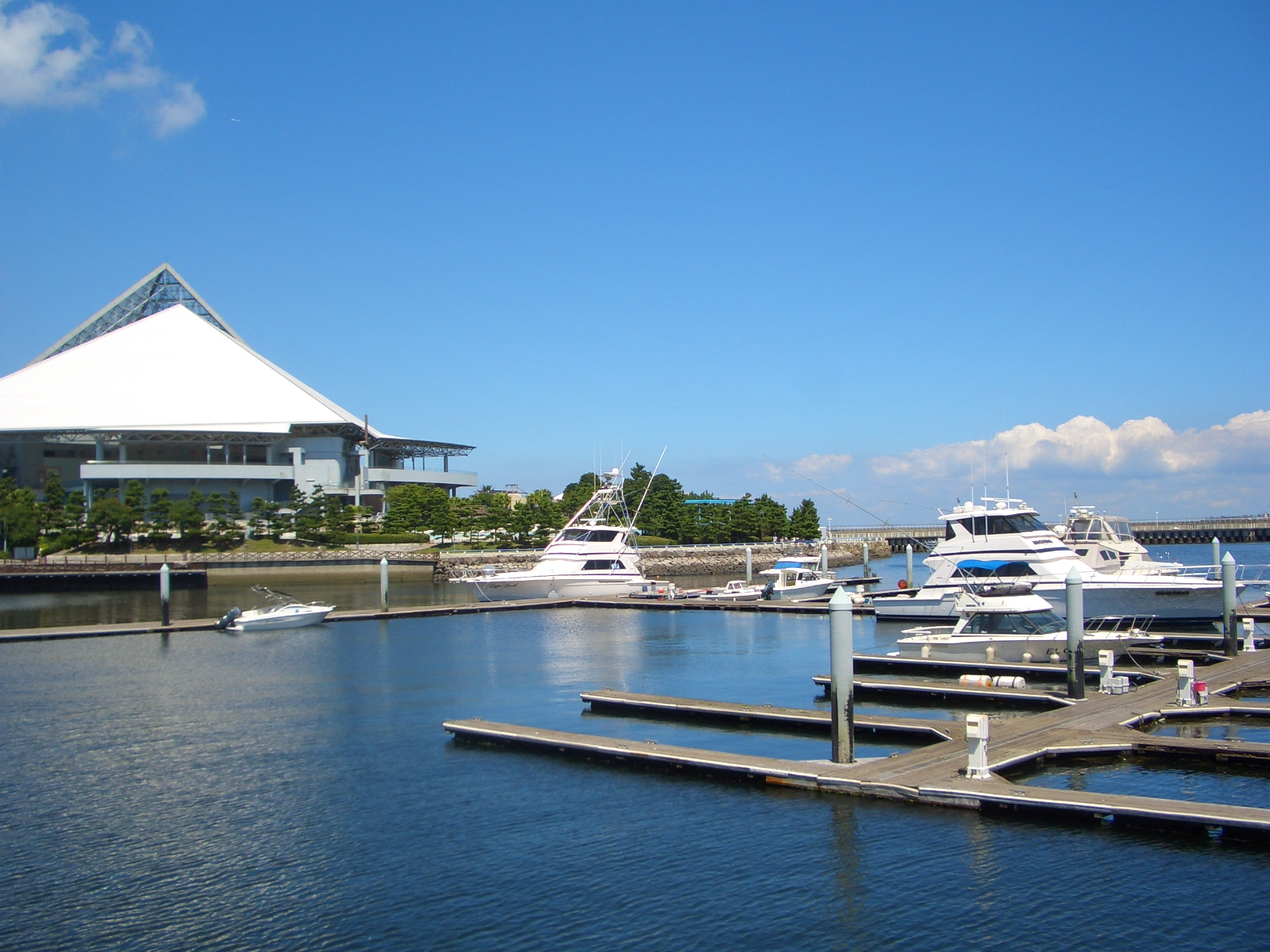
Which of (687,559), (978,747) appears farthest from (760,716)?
(687,559)

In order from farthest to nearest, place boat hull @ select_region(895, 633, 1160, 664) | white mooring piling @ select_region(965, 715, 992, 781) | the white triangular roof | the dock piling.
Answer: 1. the white triangular roof
2. boat hull @ select_region(895, 633, 1160, 664)
3. the dock piling
4. white mooring piling @ select_region(965, 715, 992, 781)

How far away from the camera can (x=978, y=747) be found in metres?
18.6

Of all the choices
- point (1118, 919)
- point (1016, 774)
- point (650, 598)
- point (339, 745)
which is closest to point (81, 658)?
point (339, 745)

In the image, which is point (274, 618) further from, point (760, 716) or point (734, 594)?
point (760, 716)

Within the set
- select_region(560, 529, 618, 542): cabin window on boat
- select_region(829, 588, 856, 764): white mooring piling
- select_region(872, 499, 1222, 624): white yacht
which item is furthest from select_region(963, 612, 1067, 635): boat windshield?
select_region(560, 529, 618, 542): cabin window on boat

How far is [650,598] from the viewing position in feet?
201

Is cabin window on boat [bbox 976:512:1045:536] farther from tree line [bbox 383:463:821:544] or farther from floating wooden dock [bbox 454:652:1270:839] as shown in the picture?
tree line [bbox 383:463:821:544]

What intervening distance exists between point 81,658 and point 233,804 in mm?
23990

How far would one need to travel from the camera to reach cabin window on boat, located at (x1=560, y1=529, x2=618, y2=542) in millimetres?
65375

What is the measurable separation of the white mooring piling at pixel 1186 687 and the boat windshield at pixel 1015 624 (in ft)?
25.5

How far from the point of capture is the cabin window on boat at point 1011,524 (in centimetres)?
4281

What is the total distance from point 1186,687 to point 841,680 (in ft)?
34.3

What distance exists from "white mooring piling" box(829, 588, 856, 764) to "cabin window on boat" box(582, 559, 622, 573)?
143ft

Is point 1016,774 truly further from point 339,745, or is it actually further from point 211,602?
point 211,602
